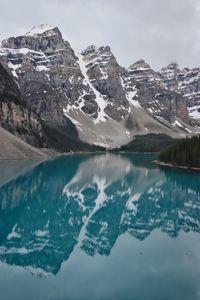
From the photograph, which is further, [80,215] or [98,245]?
[80,215]

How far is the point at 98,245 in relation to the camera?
3734cm

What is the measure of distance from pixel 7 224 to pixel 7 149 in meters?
122

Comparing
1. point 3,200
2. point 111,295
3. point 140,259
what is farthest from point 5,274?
point 3,200

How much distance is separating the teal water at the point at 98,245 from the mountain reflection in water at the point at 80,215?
0.34ft

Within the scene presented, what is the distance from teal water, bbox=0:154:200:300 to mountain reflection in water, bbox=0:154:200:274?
0.10 metres

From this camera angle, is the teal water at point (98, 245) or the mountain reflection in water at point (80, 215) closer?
the teal water at point (98, 245)

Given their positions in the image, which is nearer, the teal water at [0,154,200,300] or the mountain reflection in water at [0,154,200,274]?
the teal water at [0,154,200,300]

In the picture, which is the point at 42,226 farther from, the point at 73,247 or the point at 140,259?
the point at 140,259

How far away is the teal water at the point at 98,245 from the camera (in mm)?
26016

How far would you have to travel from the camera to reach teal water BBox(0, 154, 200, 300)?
2602 cm

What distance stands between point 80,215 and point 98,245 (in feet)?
49.5

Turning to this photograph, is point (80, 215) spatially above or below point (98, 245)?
below

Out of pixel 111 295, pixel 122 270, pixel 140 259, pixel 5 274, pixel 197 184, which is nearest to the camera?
pixel 111 295

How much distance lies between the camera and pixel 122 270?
2992 centimetres
